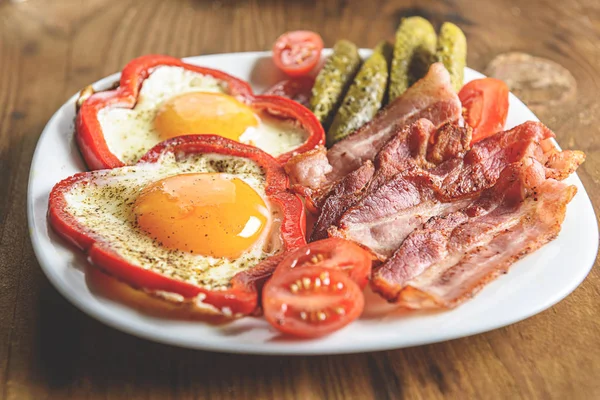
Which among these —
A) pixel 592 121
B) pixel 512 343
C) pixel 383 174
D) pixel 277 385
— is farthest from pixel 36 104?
pixel 592 121

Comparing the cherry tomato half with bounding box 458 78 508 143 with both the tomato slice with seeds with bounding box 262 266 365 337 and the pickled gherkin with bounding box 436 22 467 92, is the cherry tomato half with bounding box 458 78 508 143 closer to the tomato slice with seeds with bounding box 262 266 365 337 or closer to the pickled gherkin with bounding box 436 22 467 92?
the pickled gherkin with bounding box 436 22 467 92

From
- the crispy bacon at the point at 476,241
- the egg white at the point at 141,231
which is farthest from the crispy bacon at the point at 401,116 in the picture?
the crispy bacon at the point at 476,241

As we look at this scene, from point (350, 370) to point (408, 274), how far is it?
52 centimetres

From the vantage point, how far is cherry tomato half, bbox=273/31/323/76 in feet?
15.6

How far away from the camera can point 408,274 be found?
3016mm

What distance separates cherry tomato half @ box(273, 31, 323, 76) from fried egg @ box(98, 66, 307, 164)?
61cm

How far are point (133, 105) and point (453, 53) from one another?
87.0 inches

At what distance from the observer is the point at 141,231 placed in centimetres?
320

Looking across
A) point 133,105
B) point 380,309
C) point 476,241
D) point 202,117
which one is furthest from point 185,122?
point 476,241

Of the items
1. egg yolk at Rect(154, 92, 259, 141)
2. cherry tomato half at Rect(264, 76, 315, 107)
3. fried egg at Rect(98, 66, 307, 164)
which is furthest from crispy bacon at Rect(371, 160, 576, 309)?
cherry tomato half at Rect(264, 76, 315, 107)

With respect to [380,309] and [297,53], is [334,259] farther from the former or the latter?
[297,53]

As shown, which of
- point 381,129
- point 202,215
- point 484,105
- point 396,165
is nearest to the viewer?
point 202,215

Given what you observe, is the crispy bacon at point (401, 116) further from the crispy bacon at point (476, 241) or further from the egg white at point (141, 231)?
the crispy bacon at point (476, 241)

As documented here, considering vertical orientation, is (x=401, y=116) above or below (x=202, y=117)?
above
